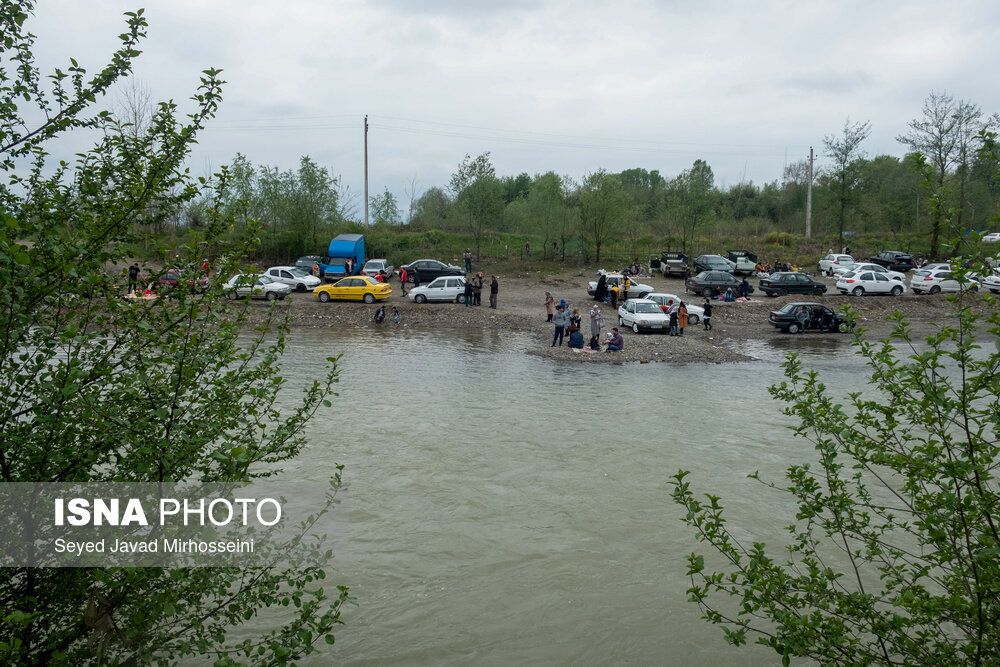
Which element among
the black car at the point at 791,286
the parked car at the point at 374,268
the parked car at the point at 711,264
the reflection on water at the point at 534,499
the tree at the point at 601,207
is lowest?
the reflection on water at the point at 534,499

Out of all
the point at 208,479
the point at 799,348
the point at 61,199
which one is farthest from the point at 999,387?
the point at 799,348

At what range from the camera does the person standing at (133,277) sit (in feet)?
17.6

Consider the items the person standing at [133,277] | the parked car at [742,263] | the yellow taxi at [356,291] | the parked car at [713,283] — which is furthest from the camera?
the parked car at [742,263]

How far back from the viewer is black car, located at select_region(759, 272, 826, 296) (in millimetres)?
37750

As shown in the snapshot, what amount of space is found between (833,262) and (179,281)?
48.2 metres

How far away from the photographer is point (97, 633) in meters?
4.23

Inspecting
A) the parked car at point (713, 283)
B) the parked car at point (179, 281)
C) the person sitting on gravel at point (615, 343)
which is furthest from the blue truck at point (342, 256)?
the parked car at point (179, 281)

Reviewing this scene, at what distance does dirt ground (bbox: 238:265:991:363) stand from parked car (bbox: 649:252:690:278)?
126 inches

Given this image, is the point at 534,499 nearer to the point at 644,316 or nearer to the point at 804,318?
the point at 644,316

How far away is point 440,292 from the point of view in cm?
3534

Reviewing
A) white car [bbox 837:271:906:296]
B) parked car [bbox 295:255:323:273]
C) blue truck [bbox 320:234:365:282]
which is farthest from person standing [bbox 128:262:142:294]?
white car [bbox 837:271:906:296]

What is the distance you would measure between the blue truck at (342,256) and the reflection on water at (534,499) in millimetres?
18087

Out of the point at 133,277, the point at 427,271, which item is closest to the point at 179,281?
the point at 133,277

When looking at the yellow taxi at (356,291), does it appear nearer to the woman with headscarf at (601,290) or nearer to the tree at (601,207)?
the woman with headscarf at (601,290)
